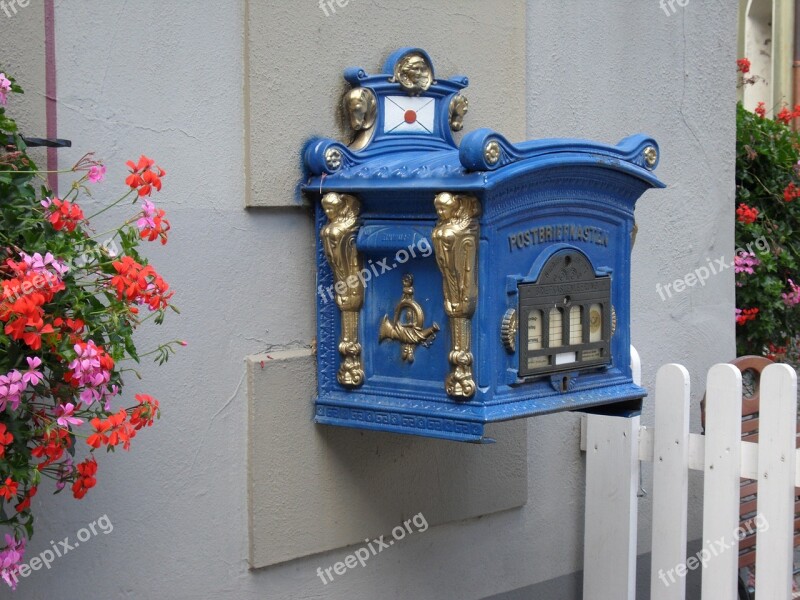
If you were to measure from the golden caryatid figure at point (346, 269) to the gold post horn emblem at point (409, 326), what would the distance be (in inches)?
4.8

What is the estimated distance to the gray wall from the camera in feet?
10.1

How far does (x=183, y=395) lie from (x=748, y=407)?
2.14 m

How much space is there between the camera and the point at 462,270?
3131mm

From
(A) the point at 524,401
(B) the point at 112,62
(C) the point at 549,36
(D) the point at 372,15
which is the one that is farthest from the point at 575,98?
(B) the point at 112,62

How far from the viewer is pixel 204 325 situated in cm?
333

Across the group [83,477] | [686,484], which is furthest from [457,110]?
[83,477]

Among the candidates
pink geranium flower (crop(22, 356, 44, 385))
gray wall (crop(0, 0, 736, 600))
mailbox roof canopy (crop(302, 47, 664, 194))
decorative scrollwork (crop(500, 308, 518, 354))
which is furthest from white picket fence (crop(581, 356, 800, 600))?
pink geranium flower (crop(22, 356, 44, 385))

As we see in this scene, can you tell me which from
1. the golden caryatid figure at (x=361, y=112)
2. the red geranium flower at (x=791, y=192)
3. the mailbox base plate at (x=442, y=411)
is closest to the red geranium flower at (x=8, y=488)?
the mailbox base plate at (x=442, y=411)

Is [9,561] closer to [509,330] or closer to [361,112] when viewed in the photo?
[509,330]

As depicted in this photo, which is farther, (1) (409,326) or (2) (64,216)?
(1) (409,326)

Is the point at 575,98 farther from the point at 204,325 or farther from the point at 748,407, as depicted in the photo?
the point at 204,325

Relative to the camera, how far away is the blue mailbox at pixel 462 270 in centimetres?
315

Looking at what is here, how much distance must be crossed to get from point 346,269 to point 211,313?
16.3 inches

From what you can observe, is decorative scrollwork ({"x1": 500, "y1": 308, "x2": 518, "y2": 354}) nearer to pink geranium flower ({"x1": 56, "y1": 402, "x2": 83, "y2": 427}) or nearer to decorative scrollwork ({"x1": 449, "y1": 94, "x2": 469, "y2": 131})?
decorative scrollwork ({"x1": 449, "y1": 94, "x2": 469, "y2": 131})
